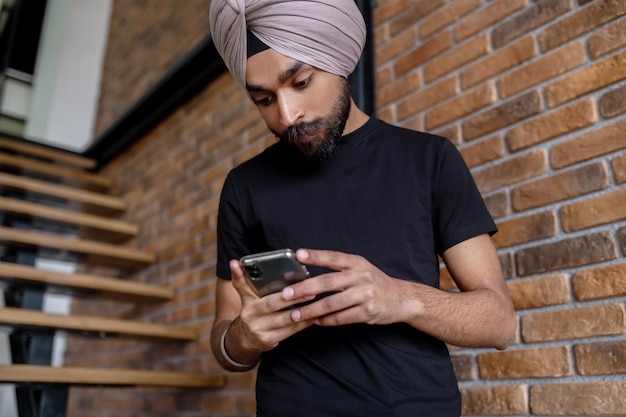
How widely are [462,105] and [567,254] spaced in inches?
19.3

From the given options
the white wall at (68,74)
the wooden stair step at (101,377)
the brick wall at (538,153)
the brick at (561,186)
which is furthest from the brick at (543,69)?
the white wall at (68,74)

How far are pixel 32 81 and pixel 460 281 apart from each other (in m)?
→ 3.65

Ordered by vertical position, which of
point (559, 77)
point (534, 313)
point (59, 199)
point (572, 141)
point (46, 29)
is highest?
point (46, 29)

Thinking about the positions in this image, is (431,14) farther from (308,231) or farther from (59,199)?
(59,199)

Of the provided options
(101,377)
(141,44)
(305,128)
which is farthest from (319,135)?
(141,44)

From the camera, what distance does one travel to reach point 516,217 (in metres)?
1.38

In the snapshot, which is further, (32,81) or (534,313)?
(32,81)

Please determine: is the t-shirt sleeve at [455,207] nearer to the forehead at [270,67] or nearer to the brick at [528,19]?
the forehead at [270,67]

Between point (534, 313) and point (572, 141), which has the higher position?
point (572, 141)

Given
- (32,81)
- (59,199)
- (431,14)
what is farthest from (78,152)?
(431,14)

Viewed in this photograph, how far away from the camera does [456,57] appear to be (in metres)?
1.61

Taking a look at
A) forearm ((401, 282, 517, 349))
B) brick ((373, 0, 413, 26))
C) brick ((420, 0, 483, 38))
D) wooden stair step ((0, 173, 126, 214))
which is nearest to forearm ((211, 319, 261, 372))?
forearm ((401, 282, 517, 349))

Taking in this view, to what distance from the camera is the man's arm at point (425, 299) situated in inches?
32.0

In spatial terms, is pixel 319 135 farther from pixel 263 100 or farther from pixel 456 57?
pixel 456 57
